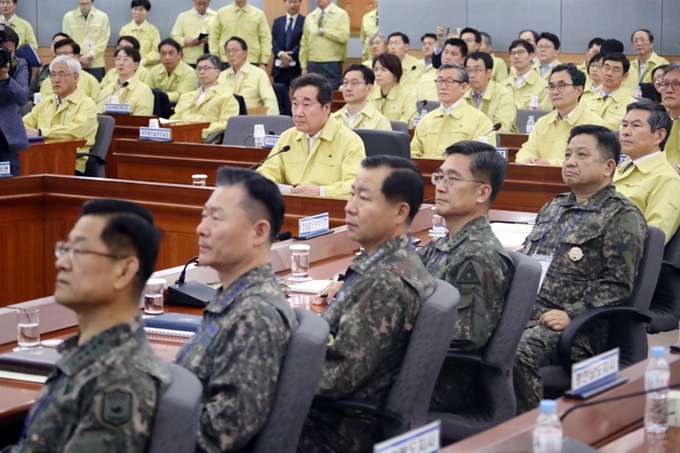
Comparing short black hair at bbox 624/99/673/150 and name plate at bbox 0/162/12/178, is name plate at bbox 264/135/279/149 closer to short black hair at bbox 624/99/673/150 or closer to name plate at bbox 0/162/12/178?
name plate at bbox 0/162/12/178

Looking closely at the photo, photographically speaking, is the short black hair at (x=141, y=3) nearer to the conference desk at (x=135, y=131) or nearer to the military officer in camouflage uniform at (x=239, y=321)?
the conference desk at (x=135, y=131)

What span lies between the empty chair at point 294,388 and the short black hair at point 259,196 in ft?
0.82

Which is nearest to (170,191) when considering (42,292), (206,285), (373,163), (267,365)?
(42,292)

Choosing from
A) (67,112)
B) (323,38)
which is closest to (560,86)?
(67,112)

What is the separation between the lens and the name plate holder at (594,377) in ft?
6.03

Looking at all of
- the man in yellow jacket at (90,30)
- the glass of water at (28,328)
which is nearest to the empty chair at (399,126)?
the glass of water at (28,328)

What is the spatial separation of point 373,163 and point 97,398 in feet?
3.76

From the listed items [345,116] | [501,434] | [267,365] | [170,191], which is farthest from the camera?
[345,116]

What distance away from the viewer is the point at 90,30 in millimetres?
11219

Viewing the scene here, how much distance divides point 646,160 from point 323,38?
687cm

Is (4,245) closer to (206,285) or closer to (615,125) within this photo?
(206,285)

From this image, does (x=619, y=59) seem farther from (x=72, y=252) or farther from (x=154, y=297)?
(x=72, y=252)

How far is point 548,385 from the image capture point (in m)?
2.96

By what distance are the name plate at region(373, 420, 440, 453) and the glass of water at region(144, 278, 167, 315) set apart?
4.35 ft
